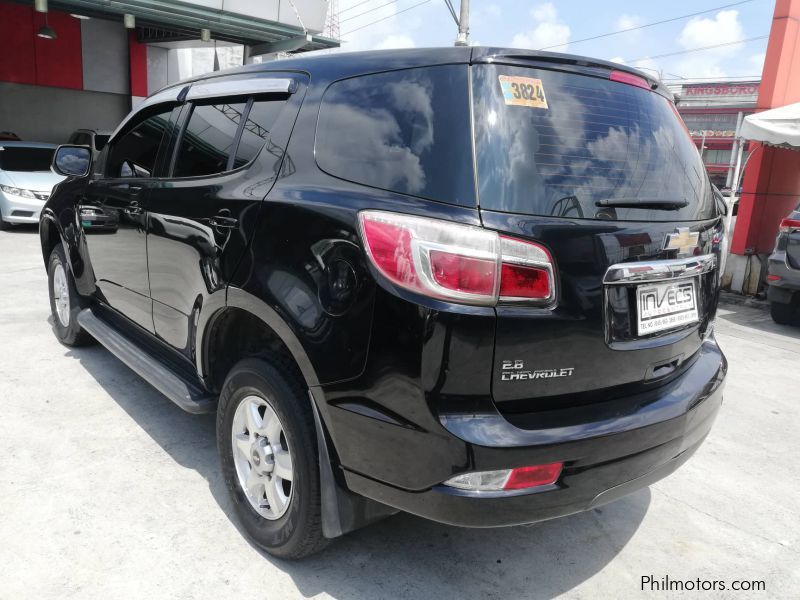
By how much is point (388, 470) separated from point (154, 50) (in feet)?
65.6

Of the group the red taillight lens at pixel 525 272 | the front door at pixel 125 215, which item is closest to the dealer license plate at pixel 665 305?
the red taillight lens at pixel 525 272

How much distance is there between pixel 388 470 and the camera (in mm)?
1915

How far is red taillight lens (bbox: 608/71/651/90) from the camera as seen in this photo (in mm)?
2266

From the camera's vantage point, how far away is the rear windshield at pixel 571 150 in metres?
1.88

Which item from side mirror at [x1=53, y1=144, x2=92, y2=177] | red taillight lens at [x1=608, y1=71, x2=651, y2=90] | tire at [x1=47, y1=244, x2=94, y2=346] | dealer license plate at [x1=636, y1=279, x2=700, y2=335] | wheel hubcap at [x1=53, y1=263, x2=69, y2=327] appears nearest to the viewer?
dealer license plate at [x1=636, y1=279, x2=700, y2=335]

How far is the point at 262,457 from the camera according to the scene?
2385 millimetres

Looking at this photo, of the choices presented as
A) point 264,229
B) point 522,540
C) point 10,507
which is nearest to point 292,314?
point 264,229

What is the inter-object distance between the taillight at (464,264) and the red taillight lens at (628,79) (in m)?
0.85

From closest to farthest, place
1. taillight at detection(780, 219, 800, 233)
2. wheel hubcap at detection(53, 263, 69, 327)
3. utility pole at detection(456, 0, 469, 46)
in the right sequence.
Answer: wheel hubcap at detection(53, 263, 69, 327)
taillight at detection(780, 219, 800, 233)
utility pole at detection(456, 0, 469, 46)

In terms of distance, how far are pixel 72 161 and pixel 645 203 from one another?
12.3 feet

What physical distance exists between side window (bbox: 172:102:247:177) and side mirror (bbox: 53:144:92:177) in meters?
1.53

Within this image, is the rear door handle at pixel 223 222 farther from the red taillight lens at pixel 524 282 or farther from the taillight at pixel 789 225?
the taillight at pixel 789 225

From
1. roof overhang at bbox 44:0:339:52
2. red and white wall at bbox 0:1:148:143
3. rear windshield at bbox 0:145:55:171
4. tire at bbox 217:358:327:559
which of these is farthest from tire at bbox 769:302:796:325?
red and white wall at bbox 0:1:148:143

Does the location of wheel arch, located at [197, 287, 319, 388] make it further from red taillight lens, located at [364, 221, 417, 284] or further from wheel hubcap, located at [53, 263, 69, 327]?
wheel hubcap, located at [53, 263, 69, 327]
